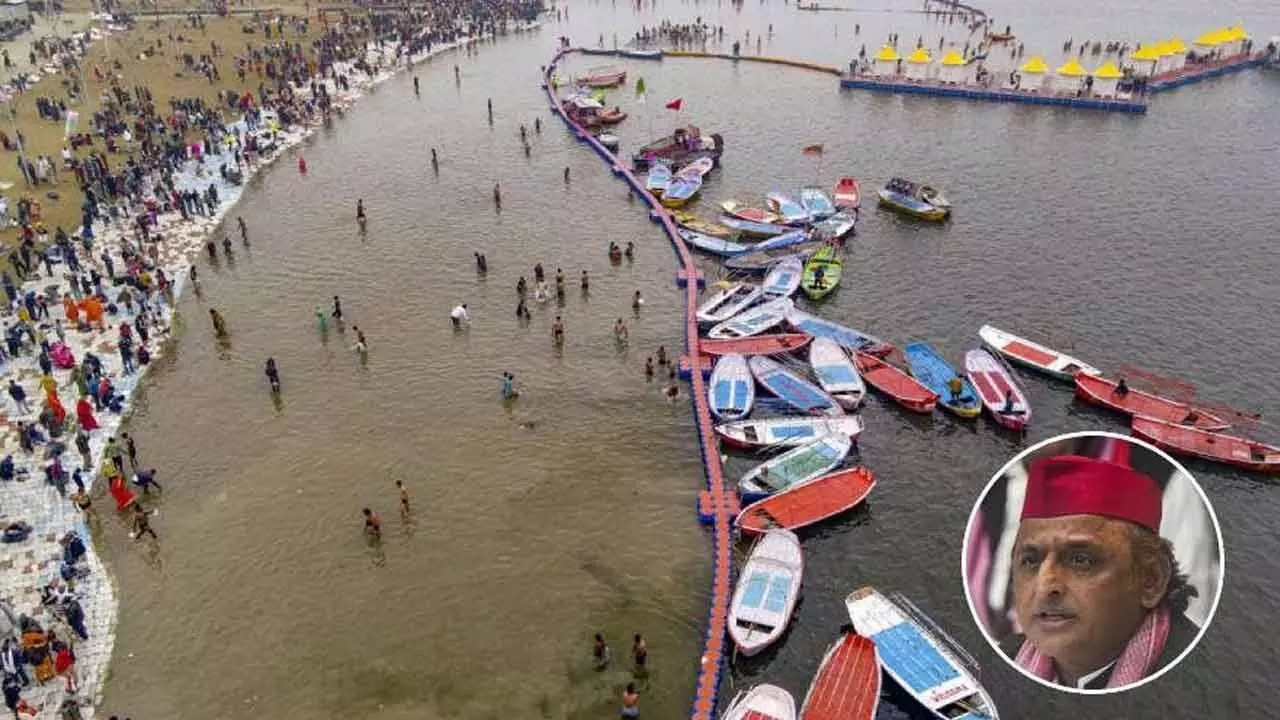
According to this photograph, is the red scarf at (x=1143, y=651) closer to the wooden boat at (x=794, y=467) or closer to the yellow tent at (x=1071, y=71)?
the wooden boat at (x=794, y=467)

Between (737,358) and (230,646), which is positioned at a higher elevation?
(737,358)

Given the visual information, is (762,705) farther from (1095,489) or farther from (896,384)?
(896,384)

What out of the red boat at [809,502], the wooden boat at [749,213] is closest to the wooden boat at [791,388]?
the red boat at [809,502]

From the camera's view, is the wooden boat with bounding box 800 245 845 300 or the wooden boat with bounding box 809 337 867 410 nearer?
the wooden boat with bounding box 809 337 867 410

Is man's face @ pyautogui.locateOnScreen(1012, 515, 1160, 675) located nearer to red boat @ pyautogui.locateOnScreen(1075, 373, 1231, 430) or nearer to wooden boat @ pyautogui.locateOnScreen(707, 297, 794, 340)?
red boat @ pyautogui.locateOnScreen(1075, 373, 1231, 430)

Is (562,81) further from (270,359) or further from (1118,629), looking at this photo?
(1118,629)

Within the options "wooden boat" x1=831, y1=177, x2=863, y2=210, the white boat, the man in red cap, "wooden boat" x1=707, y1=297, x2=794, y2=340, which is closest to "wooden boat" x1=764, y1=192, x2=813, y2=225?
"wooden boat" x1=831, y1=177, x2=863, y2=210

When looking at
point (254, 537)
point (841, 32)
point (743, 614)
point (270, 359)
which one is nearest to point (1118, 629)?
point (743, 614)
